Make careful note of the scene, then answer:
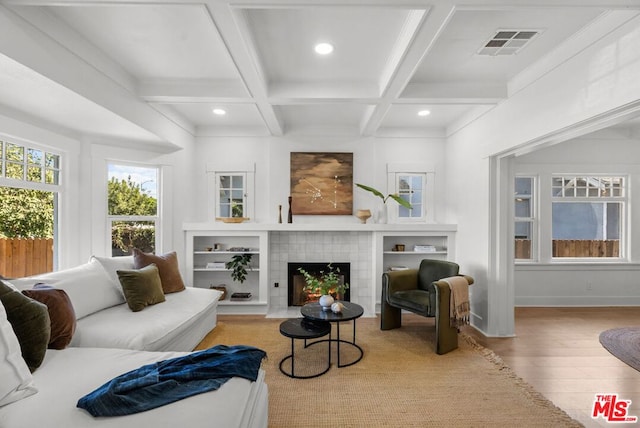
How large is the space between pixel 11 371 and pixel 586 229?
21.4ft

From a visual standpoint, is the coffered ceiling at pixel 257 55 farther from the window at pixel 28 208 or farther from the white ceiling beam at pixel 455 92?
the window at pixel 28 208

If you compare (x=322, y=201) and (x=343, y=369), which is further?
(x=322, y=201)

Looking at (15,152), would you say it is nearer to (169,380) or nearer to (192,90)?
(192,90)

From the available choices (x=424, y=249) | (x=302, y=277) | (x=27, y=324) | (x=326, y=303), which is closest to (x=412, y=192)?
(x=424, y=249)

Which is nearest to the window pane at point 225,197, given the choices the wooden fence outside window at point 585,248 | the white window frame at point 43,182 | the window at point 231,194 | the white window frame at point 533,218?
the window at point 231,194

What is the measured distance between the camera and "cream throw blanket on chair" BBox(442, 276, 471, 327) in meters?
3.24

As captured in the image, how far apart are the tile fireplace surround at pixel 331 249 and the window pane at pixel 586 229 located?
1878 mm

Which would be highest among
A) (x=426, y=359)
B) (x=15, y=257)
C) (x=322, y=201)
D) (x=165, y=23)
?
(x=165, y=23)

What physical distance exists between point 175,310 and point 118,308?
1.60 feet

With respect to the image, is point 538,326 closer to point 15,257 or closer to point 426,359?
point 426,359

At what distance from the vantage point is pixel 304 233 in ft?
15.3

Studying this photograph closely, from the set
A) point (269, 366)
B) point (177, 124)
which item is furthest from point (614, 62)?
point (177, 124)

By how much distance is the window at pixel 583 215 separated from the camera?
492 centimetres

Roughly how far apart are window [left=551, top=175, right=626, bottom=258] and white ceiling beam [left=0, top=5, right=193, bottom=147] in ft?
18.5
